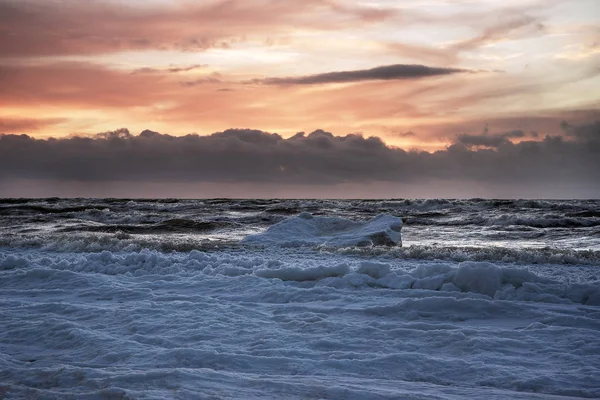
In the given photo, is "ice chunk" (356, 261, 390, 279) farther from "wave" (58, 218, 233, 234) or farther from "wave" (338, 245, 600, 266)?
"wave" (58, 218, 233, 234)

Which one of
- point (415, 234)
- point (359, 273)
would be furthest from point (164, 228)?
point (359, 273)

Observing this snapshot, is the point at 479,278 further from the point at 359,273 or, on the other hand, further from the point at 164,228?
the point at 164,228

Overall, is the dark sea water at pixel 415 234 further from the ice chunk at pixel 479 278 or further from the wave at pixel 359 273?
the ice chunk at pixel 479 278

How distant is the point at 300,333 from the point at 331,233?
891cm

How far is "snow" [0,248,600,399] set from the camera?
3.81 metres

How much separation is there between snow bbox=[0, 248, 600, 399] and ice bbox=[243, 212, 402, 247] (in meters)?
4.70

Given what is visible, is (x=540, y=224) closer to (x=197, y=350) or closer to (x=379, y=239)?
(x=379, y=239)

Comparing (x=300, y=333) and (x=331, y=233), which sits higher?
(x=331, y=233)

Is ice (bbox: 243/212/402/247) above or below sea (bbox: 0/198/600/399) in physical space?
above

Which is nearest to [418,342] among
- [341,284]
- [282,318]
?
[282,318]

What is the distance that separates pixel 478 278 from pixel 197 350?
4.00 metres

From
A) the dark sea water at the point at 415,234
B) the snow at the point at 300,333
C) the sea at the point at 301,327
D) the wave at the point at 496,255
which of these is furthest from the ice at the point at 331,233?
the snow at the point at 300,333

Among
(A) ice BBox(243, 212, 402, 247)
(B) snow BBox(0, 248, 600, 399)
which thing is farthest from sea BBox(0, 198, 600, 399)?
(A) ice BBox(243, 212, 402, 247)

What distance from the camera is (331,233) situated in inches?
550
